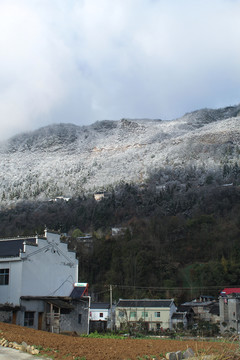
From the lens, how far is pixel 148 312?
53.5 meters

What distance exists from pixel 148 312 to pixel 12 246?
27.5 meters

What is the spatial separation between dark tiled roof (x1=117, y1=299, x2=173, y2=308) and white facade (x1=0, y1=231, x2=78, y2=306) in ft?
74.3

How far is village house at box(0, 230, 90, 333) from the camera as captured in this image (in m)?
27.8

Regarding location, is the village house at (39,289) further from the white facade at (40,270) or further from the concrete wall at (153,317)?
the concrete wall at (153,317)

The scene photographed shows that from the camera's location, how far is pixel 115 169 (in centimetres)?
18475

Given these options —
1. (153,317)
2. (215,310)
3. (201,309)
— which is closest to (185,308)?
(201,309)

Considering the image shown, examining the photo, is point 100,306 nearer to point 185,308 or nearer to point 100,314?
point 100,314

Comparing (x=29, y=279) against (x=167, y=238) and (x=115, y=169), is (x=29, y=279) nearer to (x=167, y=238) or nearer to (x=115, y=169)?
(x=167, y=238)

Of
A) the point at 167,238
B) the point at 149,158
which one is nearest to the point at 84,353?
the point at 167,238

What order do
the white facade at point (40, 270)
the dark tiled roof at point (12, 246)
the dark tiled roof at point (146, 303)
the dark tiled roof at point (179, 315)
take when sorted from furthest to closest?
the dark tiled roof at point (146, 303)
the dark tiled roof at point (179, 315)
the dark tiled roof at point (12, 246)
the white facade at point (40, 270)

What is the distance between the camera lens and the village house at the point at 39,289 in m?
27.8

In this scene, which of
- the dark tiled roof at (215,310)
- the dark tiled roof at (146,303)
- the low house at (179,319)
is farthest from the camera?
the dark tiled roof at (215,310)

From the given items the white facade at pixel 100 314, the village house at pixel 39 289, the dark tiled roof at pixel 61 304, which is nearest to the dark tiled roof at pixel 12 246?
the village house at pixel 39 289

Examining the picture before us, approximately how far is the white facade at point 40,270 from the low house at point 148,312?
864 inches
